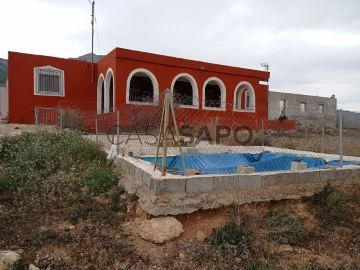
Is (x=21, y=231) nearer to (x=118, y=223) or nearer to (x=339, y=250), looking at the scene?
(x=118, y=223)

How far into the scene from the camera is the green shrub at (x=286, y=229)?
12.9 ft

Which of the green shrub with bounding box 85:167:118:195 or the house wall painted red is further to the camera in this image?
the house wall painted red

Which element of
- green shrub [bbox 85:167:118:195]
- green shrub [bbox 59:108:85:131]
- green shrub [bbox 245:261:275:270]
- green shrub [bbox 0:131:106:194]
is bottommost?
green shrub [bbox 245:261:275:270]

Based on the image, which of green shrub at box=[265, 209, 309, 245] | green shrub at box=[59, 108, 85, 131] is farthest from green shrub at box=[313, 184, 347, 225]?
green shrub at box=[59, 108, 85, 131]

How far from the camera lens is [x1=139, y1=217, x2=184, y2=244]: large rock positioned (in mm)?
3717

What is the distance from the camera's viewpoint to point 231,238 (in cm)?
372

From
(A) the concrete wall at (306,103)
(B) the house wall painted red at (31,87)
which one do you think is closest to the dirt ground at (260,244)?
(B) the house wall painted red at (31,87)

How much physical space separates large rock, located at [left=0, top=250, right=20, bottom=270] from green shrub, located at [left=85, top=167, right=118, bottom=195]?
1.85m

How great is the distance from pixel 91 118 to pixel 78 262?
1074 centimetres

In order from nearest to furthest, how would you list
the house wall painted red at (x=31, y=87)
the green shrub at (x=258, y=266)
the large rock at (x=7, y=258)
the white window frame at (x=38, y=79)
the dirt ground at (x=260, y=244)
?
the large rock at (x=7, y=258) → the green shrub at (x=258, y=266) → the dirt ground at (x=260, y=244) → the house wall painted red at (x=31, y=87) → the white window frame at (x=38, y=79)

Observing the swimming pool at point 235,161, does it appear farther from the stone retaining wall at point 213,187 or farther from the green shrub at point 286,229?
the green shrub at point 286,229

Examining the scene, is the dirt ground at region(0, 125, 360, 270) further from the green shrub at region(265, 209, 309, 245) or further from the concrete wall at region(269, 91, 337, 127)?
the concrete wall at region(269, 91, 337, 127)

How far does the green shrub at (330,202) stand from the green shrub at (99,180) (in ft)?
11.1

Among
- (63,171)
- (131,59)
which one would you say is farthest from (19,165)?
(131,59)
